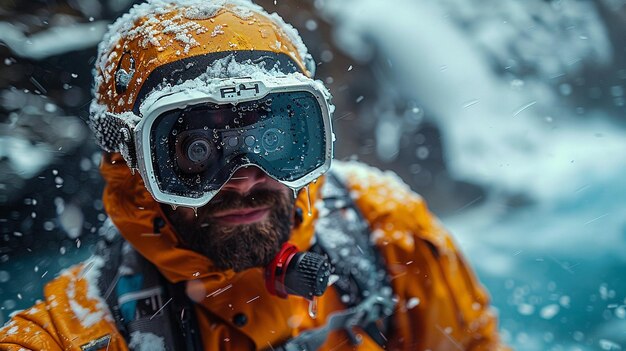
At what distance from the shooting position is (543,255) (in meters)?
3.79

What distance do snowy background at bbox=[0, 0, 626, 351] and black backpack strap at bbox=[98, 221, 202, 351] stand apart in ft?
7.17

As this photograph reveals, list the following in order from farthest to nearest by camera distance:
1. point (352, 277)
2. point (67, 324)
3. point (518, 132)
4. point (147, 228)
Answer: point (518, 132), point (352, 277), point (147, 228), point (67, 324)

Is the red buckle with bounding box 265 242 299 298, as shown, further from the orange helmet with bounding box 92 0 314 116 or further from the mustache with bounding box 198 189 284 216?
the orange helmet with bounding box 92 0 314 116

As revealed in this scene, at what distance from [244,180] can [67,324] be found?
23.6 inches

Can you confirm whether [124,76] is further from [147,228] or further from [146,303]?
[146,303]

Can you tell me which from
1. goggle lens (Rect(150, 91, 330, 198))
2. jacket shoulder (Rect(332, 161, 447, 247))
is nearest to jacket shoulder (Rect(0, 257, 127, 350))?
goggle lens (Rect(150, 91, 330, 198))

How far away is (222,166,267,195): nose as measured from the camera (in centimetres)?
160

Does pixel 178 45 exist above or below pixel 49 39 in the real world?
above

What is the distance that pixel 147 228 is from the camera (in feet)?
5.48

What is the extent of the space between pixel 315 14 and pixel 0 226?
2647mm

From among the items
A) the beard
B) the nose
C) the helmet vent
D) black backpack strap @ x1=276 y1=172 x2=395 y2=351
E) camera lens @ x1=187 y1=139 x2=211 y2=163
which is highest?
the helmet vent

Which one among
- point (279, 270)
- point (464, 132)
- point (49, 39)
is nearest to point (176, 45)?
point (279, 270)

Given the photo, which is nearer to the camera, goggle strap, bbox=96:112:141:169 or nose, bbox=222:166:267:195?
goggle strap, bbox=96:112:141:169

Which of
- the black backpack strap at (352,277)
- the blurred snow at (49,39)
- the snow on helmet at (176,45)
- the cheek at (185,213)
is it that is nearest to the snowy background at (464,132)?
the blurred snow at (49,39)
